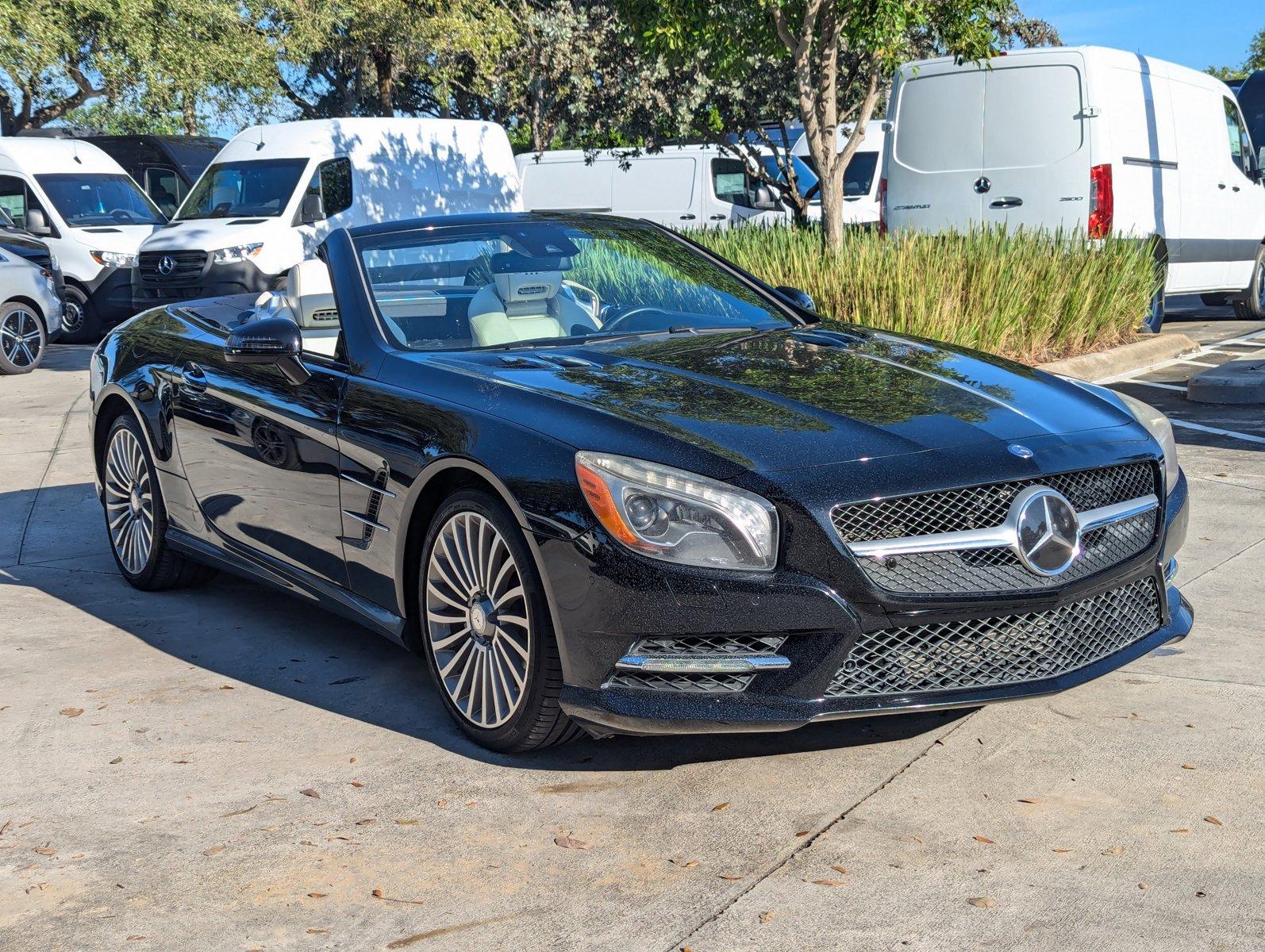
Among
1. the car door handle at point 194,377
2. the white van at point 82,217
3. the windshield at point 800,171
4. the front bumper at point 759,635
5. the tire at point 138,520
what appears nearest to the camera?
the front bumper at point 759,635

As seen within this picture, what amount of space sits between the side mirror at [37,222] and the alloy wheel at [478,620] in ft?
53.1

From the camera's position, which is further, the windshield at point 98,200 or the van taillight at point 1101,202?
the windshield at point 98,200

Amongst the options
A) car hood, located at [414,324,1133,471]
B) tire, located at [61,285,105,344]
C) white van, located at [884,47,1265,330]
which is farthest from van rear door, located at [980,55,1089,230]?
tire, located at [61,285,105,344]

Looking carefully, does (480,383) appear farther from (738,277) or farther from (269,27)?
(269,27)

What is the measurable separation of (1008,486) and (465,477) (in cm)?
144

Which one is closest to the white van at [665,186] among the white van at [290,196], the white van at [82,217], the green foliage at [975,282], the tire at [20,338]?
the white van at [290,196]

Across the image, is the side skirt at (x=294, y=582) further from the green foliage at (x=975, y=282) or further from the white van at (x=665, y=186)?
the white van at (x=665, y=186)

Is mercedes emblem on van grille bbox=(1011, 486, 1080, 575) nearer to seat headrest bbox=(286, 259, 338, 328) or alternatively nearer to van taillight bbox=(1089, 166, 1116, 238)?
seat headrest bbox=(286, 259, 338, 328)

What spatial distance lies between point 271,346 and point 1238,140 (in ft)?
44.9

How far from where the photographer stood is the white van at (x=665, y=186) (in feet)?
72.9

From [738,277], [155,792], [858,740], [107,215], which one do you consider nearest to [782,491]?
[858,740]

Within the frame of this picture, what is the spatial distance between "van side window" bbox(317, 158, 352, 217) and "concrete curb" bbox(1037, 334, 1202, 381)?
29.9 ft

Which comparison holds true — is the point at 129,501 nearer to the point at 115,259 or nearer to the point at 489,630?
the point at 489,630

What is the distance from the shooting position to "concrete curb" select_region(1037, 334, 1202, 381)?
38.0 feet
